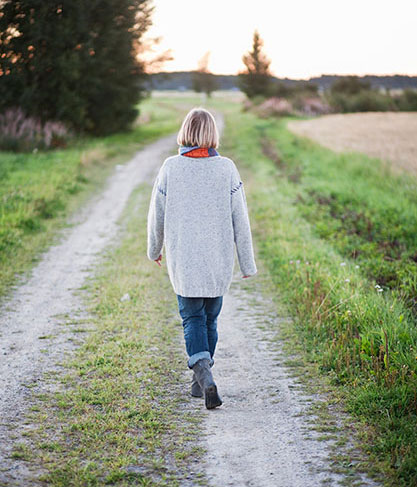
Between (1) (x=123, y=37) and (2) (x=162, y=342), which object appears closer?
(2) (x=162, y=342)

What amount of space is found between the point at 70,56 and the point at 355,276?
1530 cm

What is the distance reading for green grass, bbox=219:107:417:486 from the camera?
3709 mm

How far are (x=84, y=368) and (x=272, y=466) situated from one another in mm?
2054

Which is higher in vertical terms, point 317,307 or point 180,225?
point 180,225

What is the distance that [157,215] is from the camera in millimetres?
3955

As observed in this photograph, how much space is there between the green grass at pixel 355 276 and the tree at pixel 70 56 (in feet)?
25.6

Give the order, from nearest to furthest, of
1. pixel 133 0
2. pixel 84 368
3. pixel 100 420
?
pixel 100 420
pixel 84 368
pixel 133 0

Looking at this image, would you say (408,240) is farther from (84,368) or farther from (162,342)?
(84,368)

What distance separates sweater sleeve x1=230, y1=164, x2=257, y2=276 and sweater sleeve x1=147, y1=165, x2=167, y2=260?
53 centimetres

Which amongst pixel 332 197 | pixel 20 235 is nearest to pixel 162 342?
pixel 20 235

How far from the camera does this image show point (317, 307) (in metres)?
5.59

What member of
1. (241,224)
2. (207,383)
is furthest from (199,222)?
(207,383)

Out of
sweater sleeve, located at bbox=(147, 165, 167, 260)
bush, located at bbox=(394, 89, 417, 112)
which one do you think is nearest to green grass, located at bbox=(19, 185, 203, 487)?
sweater sleeve, located at bbox=(147, 165, 167, 260)

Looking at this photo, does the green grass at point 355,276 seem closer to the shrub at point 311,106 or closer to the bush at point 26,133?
the bush at point 26,133
